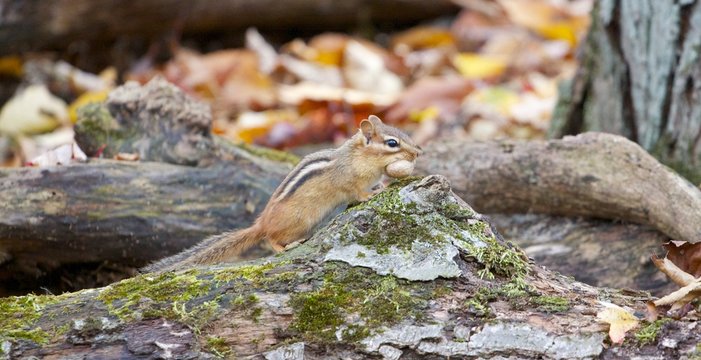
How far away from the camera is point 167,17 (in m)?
9.64

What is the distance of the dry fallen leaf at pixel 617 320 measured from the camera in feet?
9.64

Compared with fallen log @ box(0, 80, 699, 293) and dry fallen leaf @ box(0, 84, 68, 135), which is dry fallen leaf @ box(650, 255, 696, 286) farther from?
dry fallen leaf @ box(0, 84, 68, 135)

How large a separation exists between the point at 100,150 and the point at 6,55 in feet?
14.3

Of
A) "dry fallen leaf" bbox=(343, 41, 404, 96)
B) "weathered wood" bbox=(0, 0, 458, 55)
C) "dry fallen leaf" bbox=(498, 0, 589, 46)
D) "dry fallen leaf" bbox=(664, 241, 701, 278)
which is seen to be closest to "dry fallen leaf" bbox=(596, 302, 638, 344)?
"dry fallen leaf" bbox=(664, 241, 701, 278)

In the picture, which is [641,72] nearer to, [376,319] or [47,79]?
[376,319]

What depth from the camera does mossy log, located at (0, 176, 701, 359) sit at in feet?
9.55

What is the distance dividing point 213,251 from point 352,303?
1.07m

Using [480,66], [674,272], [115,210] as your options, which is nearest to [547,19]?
[480,66]

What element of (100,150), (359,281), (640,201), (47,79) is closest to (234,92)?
(47,79)

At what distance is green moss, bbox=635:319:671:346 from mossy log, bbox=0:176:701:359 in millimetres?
13

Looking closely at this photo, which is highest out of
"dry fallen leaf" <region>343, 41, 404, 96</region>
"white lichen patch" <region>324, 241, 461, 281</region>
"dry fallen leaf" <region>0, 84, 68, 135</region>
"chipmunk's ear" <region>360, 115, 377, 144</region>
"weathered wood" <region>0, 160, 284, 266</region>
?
"chipmunk's ear" <region>360, 115, 377, 144</region>

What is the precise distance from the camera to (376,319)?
3021mm

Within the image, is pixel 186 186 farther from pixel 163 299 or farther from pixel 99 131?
pixel 163 299

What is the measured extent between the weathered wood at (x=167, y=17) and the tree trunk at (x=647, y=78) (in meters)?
4.87
